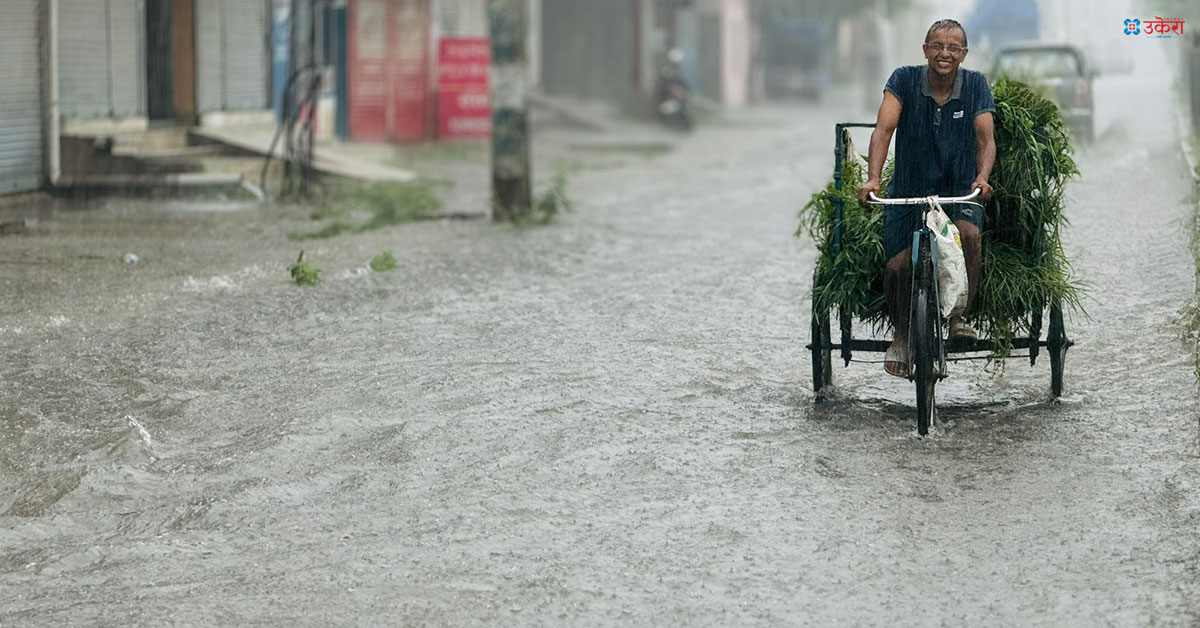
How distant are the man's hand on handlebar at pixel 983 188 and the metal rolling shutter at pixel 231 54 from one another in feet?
45.9

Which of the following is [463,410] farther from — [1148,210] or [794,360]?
[1148,210]

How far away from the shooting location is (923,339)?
6.82m

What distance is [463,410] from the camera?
7441 mm

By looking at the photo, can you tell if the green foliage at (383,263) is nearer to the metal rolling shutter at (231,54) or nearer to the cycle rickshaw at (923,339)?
the cycle rickshaw at (923,339)

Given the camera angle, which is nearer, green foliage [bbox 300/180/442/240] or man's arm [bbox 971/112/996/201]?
man's arm [bbox 971/112/996/201]

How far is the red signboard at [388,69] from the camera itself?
25.7 metres

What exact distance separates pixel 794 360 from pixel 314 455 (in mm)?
2770

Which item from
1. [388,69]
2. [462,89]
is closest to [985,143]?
[388,69]

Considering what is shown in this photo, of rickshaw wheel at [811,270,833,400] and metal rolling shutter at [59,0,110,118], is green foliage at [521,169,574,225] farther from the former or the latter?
rickshaw wheel at [811,270,833,400]

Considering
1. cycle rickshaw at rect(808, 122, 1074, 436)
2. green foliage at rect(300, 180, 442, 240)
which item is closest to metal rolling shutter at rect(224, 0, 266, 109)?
green foliage at rect(300, 180, 442, 240)

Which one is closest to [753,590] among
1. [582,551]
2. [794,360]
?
[582,551]

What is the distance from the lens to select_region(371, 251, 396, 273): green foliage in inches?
458

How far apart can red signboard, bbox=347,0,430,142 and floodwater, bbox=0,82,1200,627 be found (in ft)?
46.7

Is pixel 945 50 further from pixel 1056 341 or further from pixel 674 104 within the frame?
pixel 674 104
